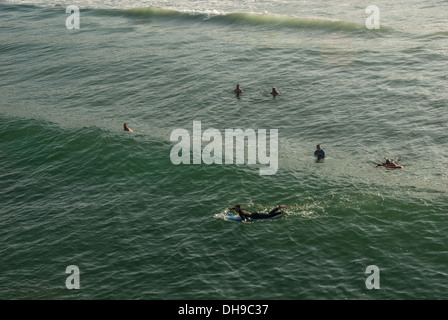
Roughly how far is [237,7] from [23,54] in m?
34.5

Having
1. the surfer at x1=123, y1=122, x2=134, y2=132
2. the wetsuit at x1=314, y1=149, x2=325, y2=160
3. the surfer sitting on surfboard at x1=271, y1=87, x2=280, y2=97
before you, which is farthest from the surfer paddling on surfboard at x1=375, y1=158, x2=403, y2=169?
the surfer at x1=123, y1=122, x2=134, y2=132

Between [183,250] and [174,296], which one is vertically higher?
[183,250]

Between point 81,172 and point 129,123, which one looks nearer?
point 81,172

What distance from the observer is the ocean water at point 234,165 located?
2900 cm

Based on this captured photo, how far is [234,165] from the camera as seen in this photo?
4050 centimetres

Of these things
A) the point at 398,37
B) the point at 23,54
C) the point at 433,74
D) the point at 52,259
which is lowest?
the point at 52,259

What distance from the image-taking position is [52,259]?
31703 mm

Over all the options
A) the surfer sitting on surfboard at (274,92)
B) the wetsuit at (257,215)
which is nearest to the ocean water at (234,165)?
the wetsuit at (257,215)

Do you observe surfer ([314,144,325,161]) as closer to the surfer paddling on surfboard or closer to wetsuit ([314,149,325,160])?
wetsuit ([314,149,325,160])

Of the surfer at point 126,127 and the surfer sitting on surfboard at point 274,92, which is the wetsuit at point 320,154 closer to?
the surfer sitting on surfboard at point 274,92

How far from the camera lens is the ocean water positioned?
29000 millimetres

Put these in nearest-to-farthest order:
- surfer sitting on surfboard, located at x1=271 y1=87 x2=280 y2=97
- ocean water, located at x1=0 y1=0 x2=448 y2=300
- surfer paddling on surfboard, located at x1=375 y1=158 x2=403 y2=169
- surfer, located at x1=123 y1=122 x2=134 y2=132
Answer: ocean water, located at x1=0 y1=0 x2=448 y2=300
surfer paddling on surfboard, located at x1=375 y1=158 x2=403 y2=169
surfer, located at x1=123 y1=122 x2=134 y2=132
surfer sitting on surfboard, located at x1=271 y1=87 x2=280 y2=97

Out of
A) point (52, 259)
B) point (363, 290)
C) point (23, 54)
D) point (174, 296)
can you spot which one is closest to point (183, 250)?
point (174, 296)

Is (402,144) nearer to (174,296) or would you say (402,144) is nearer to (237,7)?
(174,296)
